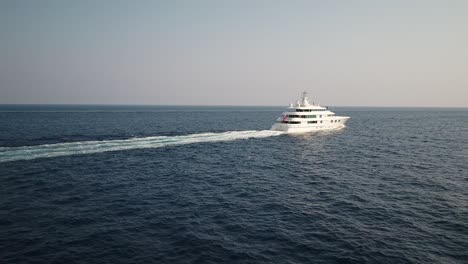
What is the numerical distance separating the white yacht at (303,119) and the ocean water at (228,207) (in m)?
33.0

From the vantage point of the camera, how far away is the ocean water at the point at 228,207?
67.9ft

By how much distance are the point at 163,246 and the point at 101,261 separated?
172 inches

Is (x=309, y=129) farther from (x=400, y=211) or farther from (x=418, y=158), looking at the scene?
(x=400, y=211)

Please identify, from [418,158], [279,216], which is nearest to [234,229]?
[279,216]

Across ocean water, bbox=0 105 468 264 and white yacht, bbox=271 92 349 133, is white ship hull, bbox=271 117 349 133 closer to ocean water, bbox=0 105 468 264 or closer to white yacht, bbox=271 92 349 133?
white yacht, bbox=271 92 349 133

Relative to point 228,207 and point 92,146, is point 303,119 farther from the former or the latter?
point 228,207

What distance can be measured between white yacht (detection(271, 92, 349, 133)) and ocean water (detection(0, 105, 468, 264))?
108ft

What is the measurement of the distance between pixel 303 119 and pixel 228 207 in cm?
6723

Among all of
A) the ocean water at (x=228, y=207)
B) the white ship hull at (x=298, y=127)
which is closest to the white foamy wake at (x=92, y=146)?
the ocean water at (x=228, y=207)

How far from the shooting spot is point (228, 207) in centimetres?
2962

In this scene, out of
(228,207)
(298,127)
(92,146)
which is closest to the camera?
(228,207)

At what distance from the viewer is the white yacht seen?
89812mm

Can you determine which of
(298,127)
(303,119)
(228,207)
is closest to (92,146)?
(228,207)

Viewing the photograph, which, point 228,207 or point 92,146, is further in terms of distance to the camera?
point 92,146
